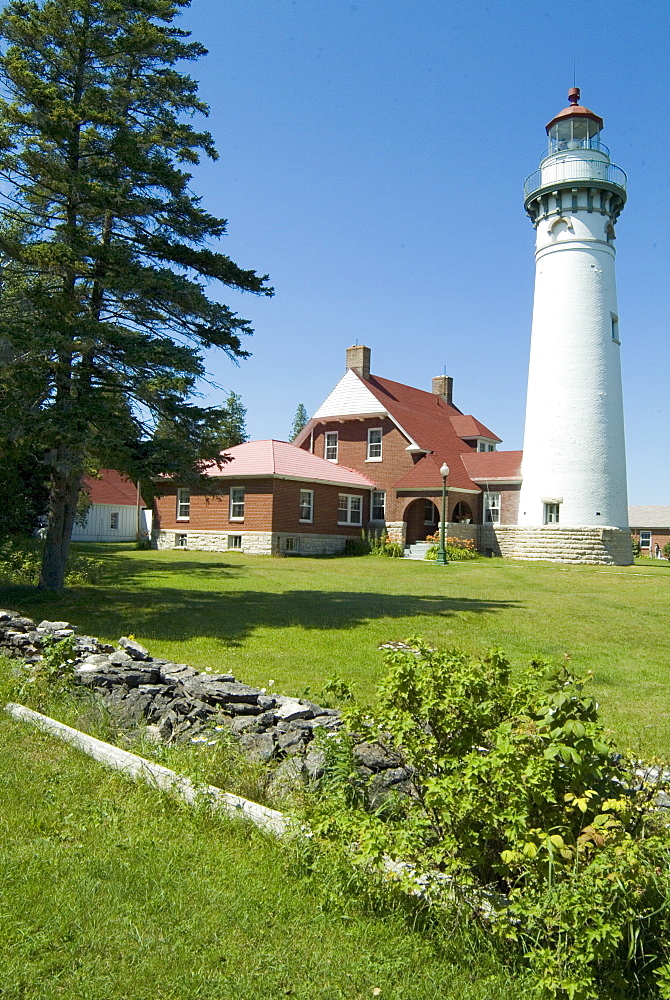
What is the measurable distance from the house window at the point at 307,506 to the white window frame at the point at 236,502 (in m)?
2.67

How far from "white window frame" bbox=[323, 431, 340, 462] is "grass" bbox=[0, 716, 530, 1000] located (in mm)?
34764

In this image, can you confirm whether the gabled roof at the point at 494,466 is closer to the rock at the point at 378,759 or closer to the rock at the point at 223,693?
the rock at the point at 223,693

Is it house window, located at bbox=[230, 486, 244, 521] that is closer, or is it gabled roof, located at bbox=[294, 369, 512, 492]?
house window, located at bbox=[230, 486, 244, 521]

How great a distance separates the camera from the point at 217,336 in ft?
49.3

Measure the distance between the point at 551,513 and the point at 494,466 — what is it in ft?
19.8

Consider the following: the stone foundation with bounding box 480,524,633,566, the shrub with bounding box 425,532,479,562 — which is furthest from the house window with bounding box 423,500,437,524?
the stone foundation with bounding box 480,524,633,566

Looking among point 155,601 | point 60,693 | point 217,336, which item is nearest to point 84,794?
point 60,693

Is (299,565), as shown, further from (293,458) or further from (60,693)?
(60,693)

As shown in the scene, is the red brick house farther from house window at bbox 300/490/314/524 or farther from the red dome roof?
the red dome roof

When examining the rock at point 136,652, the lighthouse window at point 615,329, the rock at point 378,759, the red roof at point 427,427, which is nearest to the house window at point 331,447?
the red roof at point 427,427

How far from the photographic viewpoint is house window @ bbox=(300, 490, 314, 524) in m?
33.4

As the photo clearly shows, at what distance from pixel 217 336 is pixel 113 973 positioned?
13.1 metres

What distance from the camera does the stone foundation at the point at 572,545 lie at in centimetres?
3100

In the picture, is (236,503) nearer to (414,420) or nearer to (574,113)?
(414,420)
